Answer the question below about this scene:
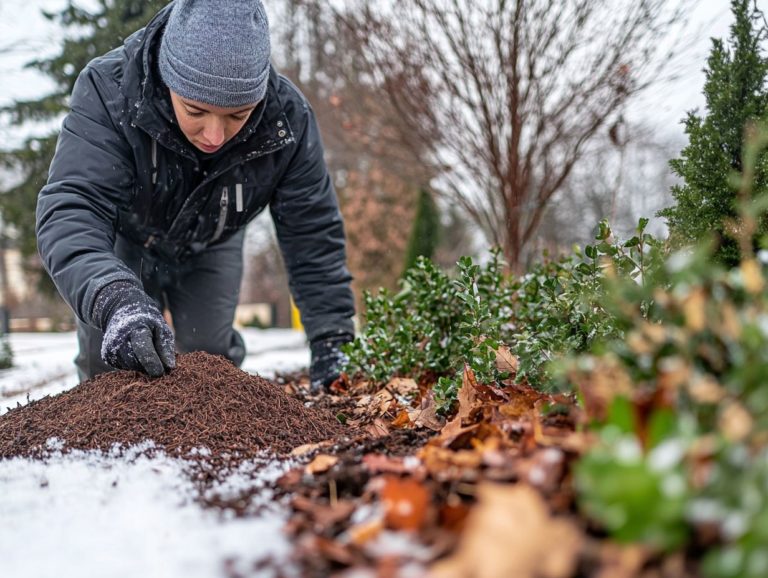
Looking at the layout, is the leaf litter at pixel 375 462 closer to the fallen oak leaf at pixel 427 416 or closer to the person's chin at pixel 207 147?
the fallen oak leaf at pixel 427 416

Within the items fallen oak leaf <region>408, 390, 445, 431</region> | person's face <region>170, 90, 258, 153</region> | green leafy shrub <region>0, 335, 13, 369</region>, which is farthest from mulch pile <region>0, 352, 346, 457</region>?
green leafy shrub <region>0, 335, 13, 369</region>

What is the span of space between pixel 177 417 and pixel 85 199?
1.11 metres

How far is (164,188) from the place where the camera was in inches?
122

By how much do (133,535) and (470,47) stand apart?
444cm

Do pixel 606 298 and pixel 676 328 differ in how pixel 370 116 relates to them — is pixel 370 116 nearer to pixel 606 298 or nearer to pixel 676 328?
pixel 606 298

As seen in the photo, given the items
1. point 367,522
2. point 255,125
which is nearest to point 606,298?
point 367,522

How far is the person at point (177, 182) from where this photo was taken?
2412 mm

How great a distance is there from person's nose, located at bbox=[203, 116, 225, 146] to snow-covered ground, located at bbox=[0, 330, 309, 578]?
4.35 ft

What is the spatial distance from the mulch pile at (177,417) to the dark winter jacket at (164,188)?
364 mm

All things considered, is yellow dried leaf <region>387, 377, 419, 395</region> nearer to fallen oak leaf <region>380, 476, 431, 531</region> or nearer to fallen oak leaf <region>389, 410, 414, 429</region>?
fallen oak leaf <region>389, 410, 414, 429</region>

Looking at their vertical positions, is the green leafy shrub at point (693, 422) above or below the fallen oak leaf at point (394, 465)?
above

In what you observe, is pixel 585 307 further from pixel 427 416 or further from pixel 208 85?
pixel 208 85

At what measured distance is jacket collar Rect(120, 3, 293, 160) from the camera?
276 cm

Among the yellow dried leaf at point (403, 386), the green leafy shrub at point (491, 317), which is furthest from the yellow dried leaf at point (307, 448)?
the yellow dried leaf at point (403, 386)
